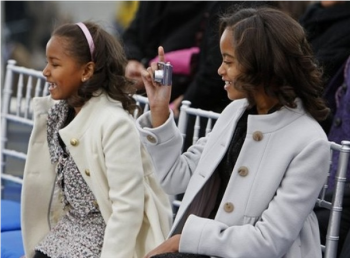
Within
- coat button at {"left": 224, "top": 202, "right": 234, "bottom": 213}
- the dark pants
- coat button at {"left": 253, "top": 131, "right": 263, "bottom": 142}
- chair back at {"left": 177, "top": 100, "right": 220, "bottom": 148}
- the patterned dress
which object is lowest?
the patterned dress

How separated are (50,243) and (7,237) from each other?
68 centimetres

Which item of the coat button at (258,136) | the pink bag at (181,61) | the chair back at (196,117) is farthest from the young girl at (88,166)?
the pink bag at (181,61)

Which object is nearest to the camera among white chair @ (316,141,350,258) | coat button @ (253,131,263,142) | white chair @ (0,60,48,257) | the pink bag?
coat button @ (253,131,263,142)

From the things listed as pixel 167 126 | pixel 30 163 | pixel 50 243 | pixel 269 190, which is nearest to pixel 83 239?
pixel 50 243

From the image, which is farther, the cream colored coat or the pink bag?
the pink bag

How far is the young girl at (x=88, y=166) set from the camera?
375 cm

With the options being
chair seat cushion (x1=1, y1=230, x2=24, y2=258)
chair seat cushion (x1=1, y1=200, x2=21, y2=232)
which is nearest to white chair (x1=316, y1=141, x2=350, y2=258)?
chair seat cushion (x1=1, y1=230, x2=24, y2=258)

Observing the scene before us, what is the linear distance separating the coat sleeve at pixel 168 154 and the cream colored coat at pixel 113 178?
248 millimetres

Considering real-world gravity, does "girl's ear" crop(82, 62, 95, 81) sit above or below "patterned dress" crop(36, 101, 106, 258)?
above

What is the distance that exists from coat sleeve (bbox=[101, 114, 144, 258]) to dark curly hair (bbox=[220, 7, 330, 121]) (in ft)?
2.22

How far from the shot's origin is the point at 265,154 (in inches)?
127

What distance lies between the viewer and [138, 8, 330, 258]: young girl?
124 inches

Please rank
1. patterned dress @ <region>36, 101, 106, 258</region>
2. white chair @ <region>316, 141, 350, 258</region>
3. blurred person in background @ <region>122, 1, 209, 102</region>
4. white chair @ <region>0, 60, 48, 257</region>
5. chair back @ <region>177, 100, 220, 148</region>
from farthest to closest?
blurred person in background @ <region>122, 1, 209, 102</region>
white chair @ <region>0, 60, 48, 257</region>
chair back @ <region>177, 100, 220, 148</region>
patterned dress @ <region>36, 101, 106, 258</region>
white chair @ <region>316, 141, 350, 258</region>

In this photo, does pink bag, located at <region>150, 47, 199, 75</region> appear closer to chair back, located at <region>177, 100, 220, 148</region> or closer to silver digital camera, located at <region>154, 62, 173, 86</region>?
chair back, located at <region>177, 100, 220, 148</region>
